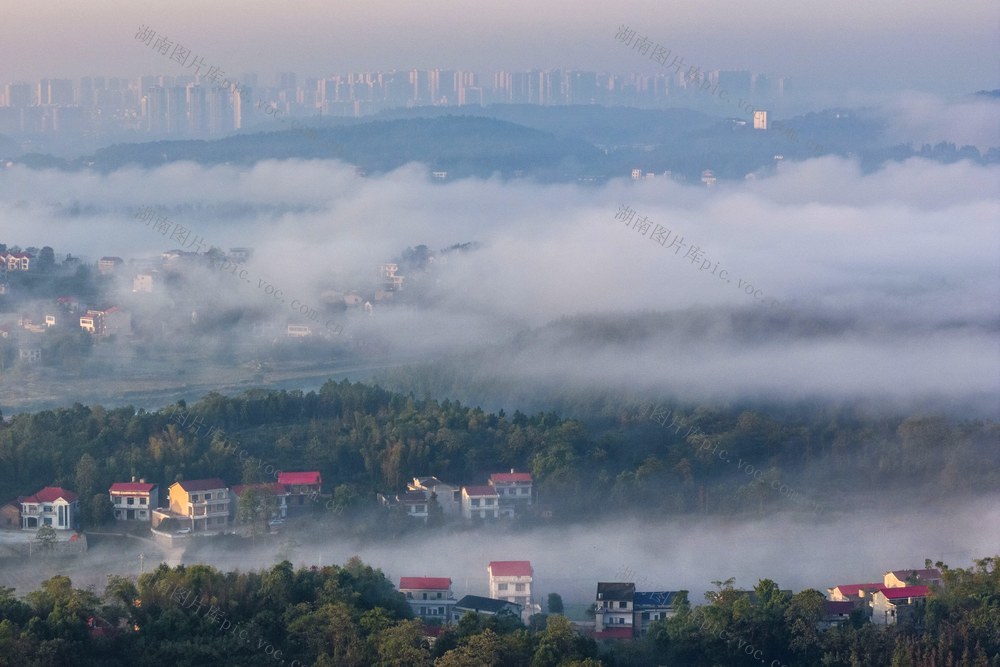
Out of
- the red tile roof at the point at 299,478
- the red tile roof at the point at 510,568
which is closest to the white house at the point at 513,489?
the red tile roof at the point at 299,478

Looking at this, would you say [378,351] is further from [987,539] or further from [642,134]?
[642,134]

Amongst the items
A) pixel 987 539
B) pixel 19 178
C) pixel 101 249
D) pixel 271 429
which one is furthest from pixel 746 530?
pixel 19 178

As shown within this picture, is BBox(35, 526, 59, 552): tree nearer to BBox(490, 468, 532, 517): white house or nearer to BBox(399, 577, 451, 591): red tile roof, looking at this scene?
BBox(399, 577, 451, 591): red tile roof

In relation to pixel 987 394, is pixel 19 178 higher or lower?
higher

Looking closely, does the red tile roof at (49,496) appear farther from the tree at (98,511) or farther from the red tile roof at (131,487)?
the red tile roof at (131,487)

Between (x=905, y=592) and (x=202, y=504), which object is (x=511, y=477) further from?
(x=905, y=592)
